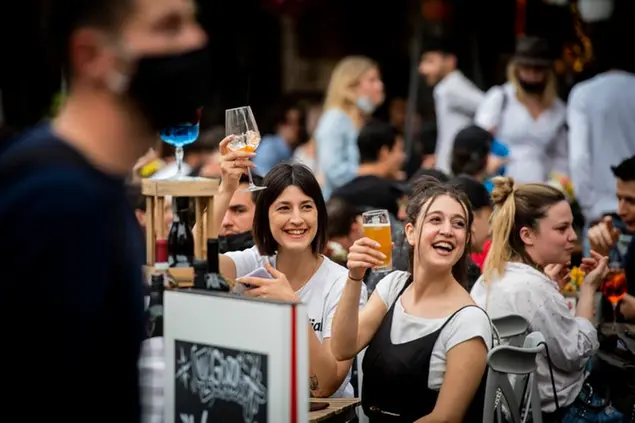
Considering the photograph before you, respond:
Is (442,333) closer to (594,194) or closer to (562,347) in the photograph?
(562,347)

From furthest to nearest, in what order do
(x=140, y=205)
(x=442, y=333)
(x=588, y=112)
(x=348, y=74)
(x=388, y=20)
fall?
(x=388, y=20) → (x=348, y=74) → (x=588, y=112) → (x=140, y=205) → (x=442, y=333)

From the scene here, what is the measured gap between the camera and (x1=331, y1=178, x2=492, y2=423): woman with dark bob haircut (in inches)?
150

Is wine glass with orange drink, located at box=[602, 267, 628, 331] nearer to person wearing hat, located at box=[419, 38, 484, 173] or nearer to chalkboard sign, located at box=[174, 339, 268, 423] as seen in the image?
chalkboard sign, located at box=[174, 339, 268, 423]

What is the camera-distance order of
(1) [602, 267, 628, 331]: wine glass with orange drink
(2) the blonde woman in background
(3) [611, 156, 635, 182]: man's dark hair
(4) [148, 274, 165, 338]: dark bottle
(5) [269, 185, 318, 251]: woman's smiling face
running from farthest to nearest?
(2) the blonde woman in background, (3) [611, 156, 635, 182]: man's dark hair, (1) [602, 267, 628, 331]: wine glass with orange drink, (5) [269, 185, 318, 251]: woman's smiling face, (4) [148, 274, 165, 338]: dark bottle

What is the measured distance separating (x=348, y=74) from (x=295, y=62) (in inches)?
153

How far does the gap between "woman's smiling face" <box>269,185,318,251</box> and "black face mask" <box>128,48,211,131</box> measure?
2209 mm

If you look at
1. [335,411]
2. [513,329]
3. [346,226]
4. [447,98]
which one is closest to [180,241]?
[335,411]

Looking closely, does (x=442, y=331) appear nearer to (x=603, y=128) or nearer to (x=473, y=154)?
(x=473, y=154)

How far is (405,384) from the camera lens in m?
3.89

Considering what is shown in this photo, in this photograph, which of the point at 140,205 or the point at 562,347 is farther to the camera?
the point at 140,205

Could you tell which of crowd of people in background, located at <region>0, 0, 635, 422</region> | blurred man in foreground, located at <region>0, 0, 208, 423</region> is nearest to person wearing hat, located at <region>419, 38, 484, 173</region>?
crowd of people in background, located at <region>0, 0, 635, 422</region>

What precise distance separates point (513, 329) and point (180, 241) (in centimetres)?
148

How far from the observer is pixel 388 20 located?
12.3 m

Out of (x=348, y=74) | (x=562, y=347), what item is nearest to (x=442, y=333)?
(x=562, y=347)
